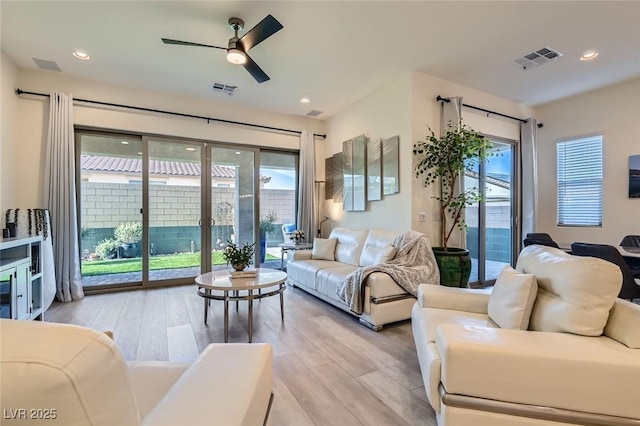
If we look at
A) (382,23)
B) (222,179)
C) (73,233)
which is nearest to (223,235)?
(222,179)

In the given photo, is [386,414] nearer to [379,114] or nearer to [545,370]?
[545,370]

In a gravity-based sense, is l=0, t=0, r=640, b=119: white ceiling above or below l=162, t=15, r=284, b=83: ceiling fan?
above

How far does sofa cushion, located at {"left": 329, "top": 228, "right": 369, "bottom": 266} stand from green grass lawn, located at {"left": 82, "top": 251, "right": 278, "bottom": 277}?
85.7 inches

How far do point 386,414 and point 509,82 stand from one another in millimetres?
4603

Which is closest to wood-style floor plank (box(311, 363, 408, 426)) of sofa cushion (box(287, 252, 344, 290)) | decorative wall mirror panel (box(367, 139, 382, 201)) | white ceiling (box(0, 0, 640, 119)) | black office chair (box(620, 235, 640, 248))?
sofa cushion (box(287, 252, 344, 290))

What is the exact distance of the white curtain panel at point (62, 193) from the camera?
3.80 meters

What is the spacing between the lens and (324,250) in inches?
178

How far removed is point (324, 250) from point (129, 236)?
3.04 metres

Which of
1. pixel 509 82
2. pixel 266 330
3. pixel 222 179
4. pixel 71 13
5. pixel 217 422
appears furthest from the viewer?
pixel 222 179

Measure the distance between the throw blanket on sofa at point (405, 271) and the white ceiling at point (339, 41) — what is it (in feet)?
7.24

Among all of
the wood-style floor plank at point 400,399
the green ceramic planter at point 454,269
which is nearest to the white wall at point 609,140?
the green ceramic planter at point 454,269

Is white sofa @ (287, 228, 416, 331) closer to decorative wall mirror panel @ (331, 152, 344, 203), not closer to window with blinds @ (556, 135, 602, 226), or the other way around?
decorative wall mirror panel @ (331, 152, 344, 203)

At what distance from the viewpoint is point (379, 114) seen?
4.42m

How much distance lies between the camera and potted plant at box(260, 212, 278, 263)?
5504 mm
